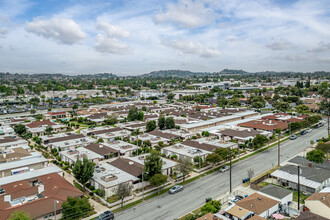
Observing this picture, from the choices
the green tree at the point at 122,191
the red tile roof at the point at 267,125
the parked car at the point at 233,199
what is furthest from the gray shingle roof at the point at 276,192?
the red tile roof at the point at 267,125

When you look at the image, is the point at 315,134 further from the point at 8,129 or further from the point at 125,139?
the point at 8,129

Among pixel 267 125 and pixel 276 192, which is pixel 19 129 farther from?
pixel 267 125

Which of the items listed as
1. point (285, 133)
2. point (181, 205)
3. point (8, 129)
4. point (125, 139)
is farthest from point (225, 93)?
point (181, 205)

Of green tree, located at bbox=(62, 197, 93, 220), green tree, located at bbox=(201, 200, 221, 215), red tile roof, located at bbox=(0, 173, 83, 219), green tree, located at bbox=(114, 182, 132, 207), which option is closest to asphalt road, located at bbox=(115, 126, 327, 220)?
green tree, located at bbox=(114, 182, 132, 207)

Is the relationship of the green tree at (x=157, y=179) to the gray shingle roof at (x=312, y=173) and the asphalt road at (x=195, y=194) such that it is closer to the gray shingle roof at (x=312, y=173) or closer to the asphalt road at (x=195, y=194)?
the asphalt road at (x=195, y=194)

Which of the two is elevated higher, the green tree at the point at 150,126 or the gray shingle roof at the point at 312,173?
the green tree at the point at 150,126

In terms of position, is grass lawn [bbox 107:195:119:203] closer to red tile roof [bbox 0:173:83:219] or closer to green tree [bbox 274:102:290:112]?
red tile roof [bbox 0:173:83:219]

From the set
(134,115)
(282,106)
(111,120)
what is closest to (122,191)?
(134,115)
